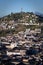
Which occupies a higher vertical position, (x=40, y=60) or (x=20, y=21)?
(x=20, y=21)

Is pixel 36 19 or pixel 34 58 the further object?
pixel 36 19

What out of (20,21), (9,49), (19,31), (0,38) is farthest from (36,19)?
(9,49)

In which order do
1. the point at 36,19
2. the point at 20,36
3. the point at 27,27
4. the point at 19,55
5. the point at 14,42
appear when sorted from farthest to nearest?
1. the point at 36,19
2. the point at 27,27
3. the point at 20,36
4. the point at 14,42
5. the point at 19,55

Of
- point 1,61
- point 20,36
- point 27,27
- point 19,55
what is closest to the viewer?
point 1,61

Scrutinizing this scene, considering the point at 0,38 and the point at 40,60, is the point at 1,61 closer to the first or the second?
the point at 40,60

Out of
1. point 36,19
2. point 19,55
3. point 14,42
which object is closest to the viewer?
point 19,55

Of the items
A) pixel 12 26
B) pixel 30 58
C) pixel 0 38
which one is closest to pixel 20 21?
pixel 12 26

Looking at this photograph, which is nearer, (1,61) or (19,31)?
(1,61)

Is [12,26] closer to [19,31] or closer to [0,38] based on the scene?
[19,31]

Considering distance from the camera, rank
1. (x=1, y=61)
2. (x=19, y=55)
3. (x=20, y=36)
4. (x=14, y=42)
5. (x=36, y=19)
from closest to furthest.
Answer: (x=1, y=61) → (x=19, y=55) → (x=14, y=42) → (x=20, y=36) → (x=36, y=19)
